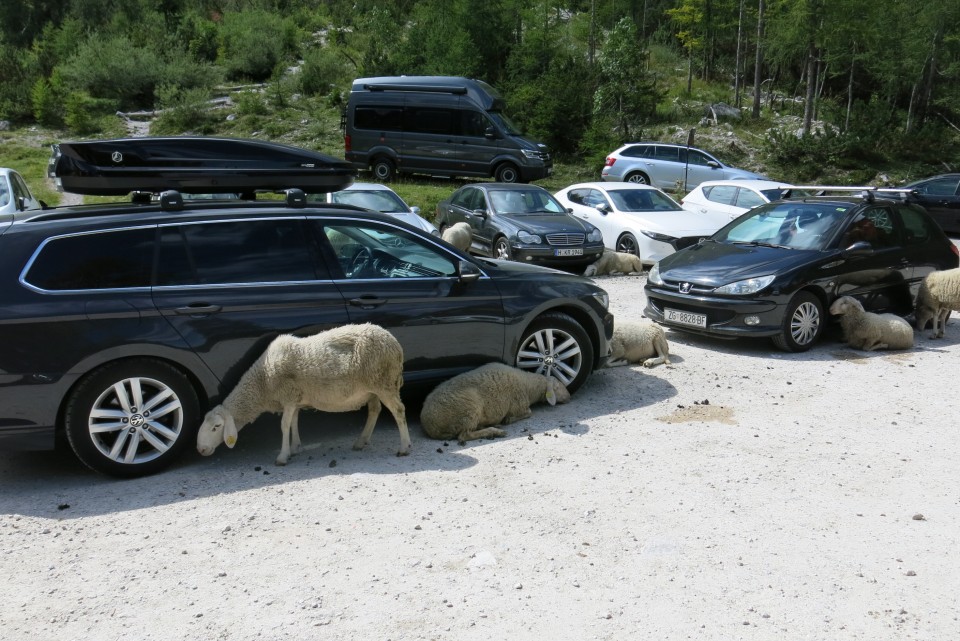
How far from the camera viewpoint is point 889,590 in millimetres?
4180

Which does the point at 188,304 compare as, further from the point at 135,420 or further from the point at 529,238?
the point at 529,238

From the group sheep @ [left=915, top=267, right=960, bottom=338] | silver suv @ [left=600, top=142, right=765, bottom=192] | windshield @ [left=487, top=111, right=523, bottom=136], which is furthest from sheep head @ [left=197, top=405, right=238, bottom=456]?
silver suv @ [left=600, top=142, right=765, bottom=192]

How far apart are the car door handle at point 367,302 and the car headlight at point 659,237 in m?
9.76

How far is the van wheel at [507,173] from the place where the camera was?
24.6 meters

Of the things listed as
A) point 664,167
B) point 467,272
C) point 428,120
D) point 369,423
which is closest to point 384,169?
point 428,120

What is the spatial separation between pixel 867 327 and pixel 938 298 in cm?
142

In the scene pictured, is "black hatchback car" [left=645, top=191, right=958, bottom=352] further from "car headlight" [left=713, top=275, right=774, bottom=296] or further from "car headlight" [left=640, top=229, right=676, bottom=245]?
"car headlight" [left=640, top=229, right=676, bottom=245]

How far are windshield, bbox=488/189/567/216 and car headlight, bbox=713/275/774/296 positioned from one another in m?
6.75

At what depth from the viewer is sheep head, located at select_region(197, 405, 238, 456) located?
5.60 metres

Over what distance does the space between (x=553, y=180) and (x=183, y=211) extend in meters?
22.4

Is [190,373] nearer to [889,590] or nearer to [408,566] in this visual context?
[408,566]

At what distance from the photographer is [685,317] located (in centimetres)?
941

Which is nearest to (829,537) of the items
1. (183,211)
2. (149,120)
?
(183,211)

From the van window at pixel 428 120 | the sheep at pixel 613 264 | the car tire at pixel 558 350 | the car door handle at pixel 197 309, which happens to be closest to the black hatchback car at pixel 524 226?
the sheep at pixel 613 264
